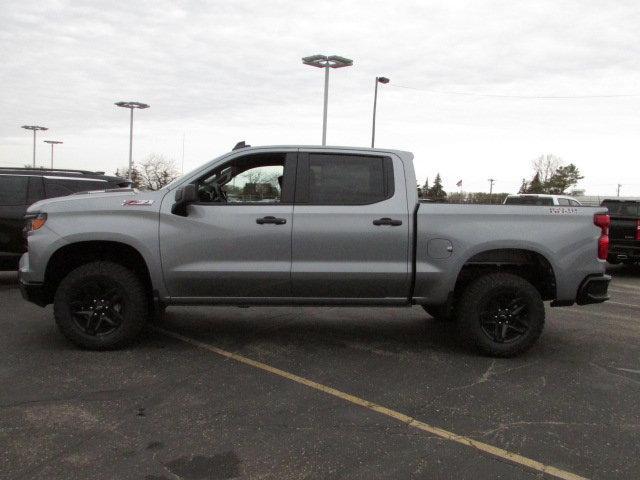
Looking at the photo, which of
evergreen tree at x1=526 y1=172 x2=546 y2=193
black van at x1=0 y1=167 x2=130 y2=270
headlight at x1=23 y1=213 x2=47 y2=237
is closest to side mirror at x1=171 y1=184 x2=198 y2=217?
headlight at x1=23 y1=213 x2=47 y2=237

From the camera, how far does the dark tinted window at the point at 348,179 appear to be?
5.36 meters

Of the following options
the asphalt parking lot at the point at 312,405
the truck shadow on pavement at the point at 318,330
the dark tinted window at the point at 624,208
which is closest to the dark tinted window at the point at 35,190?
the asphalt parking lot at the point at 312,405

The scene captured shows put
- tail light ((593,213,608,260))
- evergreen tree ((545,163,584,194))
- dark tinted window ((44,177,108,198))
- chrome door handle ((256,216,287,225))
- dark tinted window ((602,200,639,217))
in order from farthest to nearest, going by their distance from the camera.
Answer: evergreen tree ((545,163,584,194))
dark tinted window ((602,200,639,217))
dark tinted window ((44,177,108,198))
tail light ((593,213,608,260))
chrome door handle ((256,216,287,225))

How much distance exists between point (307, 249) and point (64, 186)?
5.74m

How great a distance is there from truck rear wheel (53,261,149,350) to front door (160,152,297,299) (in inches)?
14.6

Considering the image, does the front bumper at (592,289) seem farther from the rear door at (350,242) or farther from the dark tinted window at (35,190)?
the dark tinted window at (35,190)

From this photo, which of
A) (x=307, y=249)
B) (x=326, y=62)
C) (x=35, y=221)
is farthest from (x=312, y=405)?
(x=326, y=62)

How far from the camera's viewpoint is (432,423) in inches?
151

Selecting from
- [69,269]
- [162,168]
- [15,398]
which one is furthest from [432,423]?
[162,168]

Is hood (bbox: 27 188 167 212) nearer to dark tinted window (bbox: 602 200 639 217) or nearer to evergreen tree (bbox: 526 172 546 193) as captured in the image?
dark tinted window (bbox: 602 200 639 217)

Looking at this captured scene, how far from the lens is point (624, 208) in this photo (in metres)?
12.5

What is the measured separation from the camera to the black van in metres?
8.70

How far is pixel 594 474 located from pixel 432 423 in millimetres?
1011

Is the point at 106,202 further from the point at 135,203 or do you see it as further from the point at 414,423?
the point at 414,423
